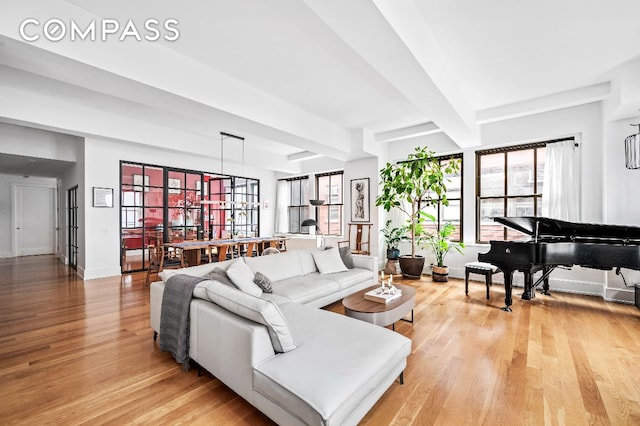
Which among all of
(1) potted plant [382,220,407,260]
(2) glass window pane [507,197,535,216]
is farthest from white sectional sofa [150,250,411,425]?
(2) glass window pane [507,197,535,216]

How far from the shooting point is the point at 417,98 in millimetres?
3600

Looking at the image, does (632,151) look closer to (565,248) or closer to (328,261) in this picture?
(565,248)

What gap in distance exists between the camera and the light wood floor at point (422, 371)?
1895mm

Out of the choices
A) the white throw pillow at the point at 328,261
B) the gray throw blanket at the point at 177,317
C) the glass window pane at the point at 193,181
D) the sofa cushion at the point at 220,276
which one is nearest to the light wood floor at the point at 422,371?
the gray throw blanket at the point at 177,317

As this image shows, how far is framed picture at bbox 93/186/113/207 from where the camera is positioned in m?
5.92

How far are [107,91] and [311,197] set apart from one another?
236 inches

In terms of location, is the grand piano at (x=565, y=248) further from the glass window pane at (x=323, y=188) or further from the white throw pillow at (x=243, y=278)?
the glass window pane at (x=323, y=188)

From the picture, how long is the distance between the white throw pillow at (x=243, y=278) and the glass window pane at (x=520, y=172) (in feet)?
16.9

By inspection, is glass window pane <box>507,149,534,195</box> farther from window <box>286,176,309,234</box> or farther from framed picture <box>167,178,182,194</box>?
framed picture <box>167,178,182,194</box>

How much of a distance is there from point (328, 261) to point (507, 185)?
3.93 meters

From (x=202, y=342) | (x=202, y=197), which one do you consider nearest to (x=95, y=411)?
(x=202, y=342)

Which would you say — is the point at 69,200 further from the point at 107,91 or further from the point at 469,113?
the point at 469,113

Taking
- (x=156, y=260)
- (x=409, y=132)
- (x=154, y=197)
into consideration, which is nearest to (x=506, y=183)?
(x=409, y=132)

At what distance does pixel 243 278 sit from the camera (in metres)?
3.04
